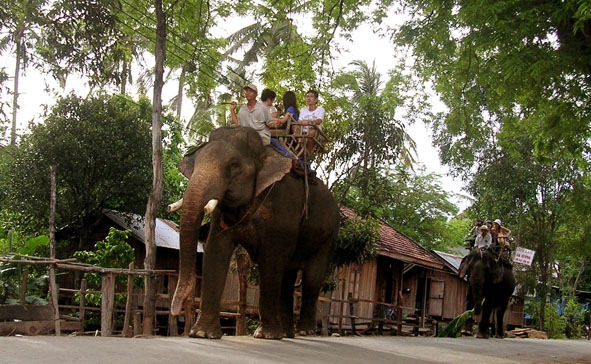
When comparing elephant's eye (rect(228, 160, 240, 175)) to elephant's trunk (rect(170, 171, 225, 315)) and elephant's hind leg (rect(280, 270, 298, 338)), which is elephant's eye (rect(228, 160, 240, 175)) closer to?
elephant's trunk (rect(170, 171, 225, 315))

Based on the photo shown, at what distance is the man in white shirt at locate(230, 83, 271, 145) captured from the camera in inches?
372

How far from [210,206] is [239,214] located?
923mm

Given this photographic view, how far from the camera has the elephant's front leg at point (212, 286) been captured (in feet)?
28.2

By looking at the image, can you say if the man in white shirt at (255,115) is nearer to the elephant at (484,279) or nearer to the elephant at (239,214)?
the elephant at (239,214)

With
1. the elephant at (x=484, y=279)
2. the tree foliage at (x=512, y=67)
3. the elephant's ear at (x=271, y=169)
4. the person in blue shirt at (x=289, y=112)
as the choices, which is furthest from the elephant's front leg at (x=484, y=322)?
the elephant's ear at (x=271, y=169)

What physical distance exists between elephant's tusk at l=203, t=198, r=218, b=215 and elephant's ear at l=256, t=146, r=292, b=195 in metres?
0.81

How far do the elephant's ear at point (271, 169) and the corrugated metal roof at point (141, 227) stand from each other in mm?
13069

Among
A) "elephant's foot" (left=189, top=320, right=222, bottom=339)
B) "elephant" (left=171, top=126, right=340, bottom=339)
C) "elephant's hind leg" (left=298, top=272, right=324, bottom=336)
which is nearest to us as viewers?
"elephant" (left=171, top=126, right=340, bottom=339)

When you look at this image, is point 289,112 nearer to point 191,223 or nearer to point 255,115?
point 255,115

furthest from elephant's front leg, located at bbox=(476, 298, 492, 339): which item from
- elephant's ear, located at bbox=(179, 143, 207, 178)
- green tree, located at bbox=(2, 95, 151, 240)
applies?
green tree, located at bbox=(2, 95, 151, 240)

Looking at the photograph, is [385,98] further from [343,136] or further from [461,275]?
[461,275]

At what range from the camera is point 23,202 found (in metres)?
22.2

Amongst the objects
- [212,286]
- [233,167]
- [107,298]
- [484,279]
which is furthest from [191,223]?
[484,279]

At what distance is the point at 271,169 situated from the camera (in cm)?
891
